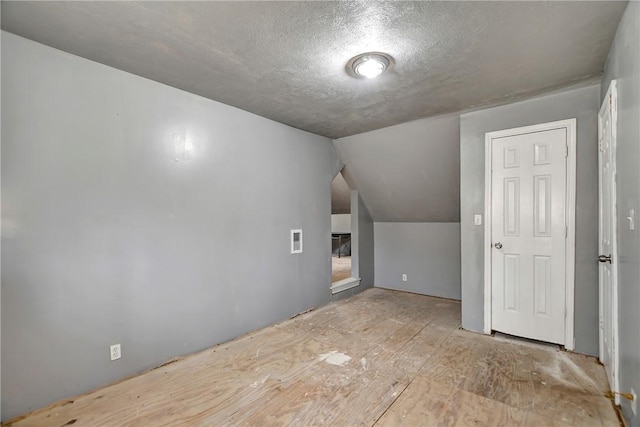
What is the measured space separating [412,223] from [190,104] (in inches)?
140

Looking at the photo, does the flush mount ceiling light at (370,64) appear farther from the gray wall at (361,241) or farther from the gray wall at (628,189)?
the gray wall at (361,241)

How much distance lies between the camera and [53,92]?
1954 mm

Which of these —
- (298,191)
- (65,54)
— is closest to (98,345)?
(65,54)

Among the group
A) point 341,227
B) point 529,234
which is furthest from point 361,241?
point 341,227

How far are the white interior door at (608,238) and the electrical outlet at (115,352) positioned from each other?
3.39 meters

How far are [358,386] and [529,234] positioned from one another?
2131 mm

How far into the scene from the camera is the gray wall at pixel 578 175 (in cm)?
253

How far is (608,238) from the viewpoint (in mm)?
2092

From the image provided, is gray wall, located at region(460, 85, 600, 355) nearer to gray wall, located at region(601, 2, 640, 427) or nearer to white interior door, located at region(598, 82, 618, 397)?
white interior door, located at region(598, 82, 618, 397)

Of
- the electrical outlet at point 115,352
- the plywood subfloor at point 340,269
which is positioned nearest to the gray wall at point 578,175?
the plywood subfloor at point 340,269

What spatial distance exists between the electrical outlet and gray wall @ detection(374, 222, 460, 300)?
12.6 feet

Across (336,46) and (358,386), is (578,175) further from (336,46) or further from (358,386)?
(358,386)

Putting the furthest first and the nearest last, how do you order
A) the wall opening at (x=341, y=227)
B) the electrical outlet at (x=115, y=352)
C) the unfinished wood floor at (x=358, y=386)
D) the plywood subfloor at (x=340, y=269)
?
the wall opening at (x=341, y=227), the plywood subfloor at (x=340, y=269), the electrical outlet at (x=115, y=352), the unfinished wood floor at (x=358, y=386)

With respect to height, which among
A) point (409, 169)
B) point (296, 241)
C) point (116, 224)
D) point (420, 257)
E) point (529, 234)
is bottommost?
point (420, 257)
